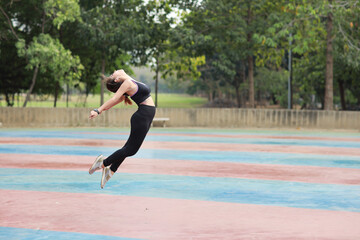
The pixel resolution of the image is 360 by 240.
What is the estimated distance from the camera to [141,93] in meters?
7.69

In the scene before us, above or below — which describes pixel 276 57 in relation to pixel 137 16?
below

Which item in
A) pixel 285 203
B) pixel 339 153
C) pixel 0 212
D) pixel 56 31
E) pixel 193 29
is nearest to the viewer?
pixel 0 212

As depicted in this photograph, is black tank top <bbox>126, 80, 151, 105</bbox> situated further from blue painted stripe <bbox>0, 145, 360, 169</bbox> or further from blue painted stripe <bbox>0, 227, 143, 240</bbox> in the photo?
blue painted stripe <bbox>0, 145, 360, 169</bbox>

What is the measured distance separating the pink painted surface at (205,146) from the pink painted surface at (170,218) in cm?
936

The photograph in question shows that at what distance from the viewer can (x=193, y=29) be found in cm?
3897

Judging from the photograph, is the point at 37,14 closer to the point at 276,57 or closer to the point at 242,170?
the point at 276,57

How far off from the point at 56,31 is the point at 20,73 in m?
3.80

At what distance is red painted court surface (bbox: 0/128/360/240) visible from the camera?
636 cm

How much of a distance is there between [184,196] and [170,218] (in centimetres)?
171

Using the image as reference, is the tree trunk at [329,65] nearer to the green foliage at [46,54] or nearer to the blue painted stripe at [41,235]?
the green foliage at [46,54]

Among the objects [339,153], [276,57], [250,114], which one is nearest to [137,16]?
[276,57]

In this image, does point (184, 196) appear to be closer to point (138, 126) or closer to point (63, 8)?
point (138, 126)

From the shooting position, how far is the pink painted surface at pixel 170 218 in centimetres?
621

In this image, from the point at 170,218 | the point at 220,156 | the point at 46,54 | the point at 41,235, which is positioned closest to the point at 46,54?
the point at 46,54
